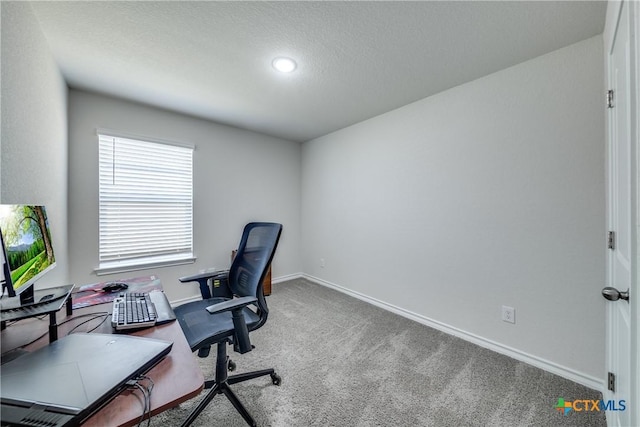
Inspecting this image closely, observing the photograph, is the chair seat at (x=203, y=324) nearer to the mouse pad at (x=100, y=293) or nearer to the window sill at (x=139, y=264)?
the mouse pad at (x=100, y=293)

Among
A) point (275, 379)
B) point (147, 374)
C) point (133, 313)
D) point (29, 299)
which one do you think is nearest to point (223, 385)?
point (275, 379)

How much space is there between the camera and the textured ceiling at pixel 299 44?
142 centimetres

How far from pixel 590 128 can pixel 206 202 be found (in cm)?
365

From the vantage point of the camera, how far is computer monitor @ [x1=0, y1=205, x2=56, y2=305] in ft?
2.78

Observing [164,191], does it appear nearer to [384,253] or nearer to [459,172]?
[384,253]

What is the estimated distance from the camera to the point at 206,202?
3174mm

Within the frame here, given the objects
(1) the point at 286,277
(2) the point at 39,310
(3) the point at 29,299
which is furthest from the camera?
(1) the point at 286,277

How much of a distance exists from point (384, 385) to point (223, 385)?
1.05m

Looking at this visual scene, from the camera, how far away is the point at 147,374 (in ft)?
2.40

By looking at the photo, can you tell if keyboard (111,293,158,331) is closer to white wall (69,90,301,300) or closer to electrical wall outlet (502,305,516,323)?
white wall (69,90,301,300)

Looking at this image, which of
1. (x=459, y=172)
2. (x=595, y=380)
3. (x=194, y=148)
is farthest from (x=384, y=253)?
(x=194, y=148)

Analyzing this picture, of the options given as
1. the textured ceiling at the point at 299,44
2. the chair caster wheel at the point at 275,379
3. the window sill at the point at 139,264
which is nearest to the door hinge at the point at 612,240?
the textured ceiling at the point at 299,44

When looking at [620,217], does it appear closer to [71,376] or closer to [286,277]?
[71,376]

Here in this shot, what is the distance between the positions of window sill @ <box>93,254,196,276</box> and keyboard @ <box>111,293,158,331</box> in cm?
169
